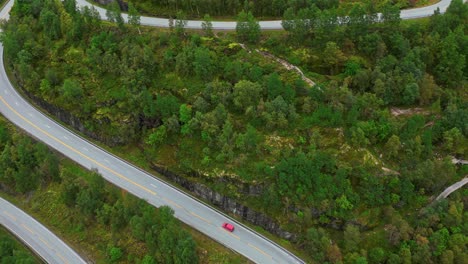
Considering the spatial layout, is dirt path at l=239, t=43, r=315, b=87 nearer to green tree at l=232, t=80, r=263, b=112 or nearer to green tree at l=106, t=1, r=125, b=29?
green tree at l=232, t=80, r=263, b=112

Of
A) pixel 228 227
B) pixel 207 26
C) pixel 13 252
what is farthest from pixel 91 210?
pixel 207 26

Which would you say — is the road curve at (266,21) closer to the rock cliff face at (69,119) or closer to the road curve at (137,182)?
the rock cliff face at (69,119)

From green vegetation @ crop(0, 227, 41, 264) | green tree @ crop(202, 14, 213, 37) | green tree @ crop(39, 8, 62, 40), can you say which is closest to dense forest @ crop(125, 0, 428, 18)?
green tree @ crop(202, 14, 213, 37)

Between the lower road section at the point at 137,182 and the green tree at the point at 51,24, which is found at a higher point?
the green tree at the point at 51,24

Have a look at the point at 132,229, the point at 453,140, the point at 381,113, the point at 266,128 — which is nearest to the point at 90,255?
the point at 132,229

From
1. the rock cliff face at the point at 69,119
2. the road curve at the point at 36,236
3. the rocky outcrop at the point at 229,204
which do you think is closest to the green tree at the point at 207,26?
the rock cliff face at the point at 69,119

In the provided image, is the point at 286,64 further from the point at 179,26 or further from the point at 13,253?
the point at 13,253
